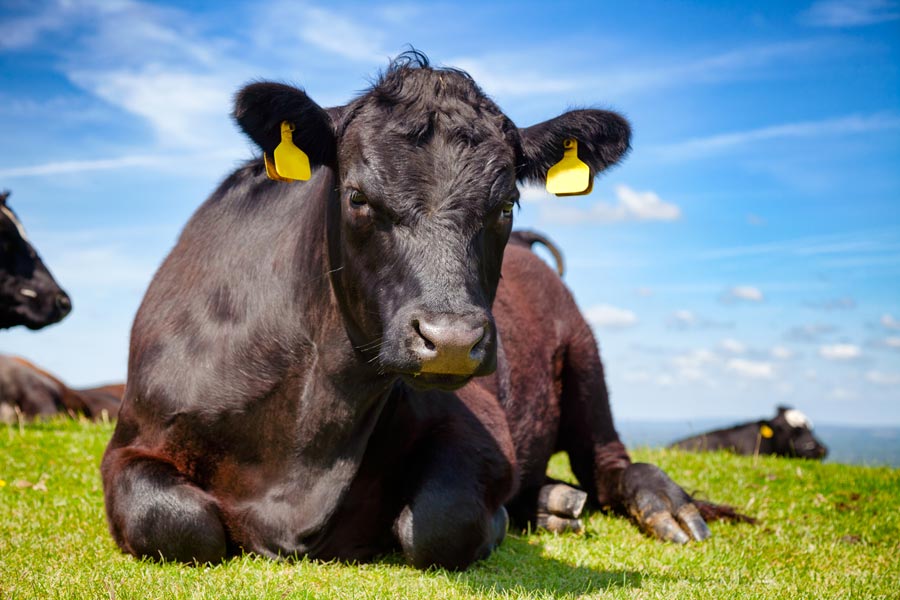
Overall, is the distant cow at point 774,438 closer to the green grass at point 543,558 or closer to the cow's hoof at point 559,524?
the green grass at point 543,558

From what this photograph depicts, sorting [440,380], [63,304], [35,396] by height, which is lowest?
[35,396]

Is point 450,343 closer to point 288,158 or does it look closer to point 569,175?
point 288,158

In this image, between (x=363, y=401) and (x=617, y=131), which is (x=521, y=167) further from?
(x=363, y=401)

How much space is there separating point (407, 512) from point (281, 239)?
1779 mm

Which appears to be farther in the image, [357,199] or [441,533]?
[441,533]

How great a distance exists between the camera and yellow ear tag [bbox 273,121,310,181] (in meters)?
4.91

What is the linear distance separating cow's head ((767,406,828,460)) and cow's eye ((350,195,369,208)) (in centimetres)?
1783

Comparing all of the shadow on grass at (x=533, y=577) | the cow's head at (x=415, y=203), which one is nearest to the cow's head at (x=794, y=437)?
the shadow on grass at (x=533, y=577)

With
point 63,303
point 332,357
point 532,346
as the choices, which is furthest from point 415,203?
point 63,303

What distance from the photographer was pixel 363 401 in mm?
5090

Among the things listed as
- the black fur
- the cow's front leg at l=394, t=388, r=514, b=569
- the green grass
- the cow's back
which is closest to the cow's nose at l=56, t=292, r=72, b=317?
the green grass

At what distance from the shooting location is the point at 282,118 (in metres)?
4.88

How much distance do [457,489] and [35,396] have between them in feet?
40.2

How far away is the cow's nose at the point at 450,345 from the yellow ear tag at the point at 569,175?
164cm
